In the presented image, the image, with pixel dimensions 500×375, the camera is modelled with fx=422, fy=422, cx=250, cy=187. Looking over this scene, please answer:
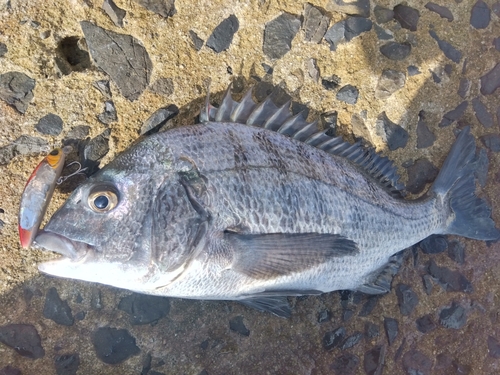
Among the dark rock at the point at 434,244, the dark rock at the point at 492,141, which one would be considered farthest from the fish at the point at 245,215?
the dark rock at the point at 492,141

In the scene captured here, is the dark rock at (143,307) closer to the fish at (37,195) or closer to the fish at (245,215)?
the fish at (245,215)

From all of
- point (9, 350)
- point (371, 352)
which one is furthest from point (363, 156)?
point (9, 350)

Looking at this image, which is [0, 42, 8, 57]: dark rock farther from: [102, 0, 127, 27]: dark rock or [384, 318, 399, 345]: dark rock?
[384, 318, 399, 345]: dark rock

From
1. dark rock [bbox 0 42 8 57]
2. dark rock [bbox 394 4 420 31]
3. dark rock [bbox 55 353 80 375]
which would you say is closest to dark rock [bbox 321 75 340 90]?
dark rock [bbox 394 4 420 31]

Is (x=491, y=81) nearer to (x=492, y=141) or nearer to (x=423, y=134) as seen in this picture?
(x=492, y=141)

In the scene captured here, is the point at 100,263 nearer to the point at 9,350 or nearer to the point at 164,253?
the point at 164,253

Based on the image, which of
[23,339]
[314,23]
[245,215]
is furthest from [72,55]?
[23,339]
